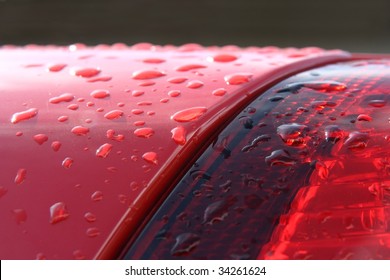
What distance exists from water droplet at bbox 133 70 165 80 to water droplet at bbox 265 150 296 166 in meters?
0.36

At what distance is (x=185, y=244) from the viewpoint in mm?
938

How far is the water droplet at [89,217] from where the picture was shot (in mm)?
941

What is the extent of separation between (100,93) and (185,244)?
400 mm

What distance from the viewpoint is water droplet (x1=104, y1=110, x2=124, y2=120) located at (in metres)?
1.11

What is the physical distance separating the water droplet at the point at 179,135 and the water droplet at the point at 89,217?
0.20m

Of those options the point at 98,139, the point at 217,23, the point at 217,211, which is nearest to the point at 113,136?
the point at 98,139

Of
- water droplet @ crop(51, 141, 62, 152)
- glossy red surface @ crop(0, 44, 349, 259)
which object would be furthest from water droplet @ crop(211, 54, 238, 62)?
water droplet @ crop(51, 141, 62, 152)

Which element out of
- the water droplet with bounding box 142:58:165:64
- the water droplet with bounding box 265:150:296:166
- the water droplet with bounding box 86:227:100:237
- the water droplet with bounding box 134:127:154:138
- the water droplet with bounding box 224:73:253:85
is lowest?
the water droplet with bounding box 86:227:100:237

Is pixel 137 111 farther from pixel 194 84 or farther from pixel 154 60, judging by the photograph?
pixel 154 60

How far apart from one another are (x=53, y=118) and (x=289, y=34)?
6488mm

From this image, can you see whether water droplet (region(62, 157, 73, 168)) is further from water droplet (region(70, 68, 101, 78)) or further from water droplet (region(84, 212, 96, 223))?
water droplet (region(70, 68, 101, 78))

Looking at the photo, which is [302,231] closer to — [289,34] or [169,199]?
[169,199]

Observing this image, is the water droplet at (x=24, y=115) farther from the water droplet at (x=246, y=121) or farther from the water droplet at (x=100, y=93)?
the water droplet at (x=246, y=121)

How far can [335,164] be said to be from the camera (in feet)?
3.35
